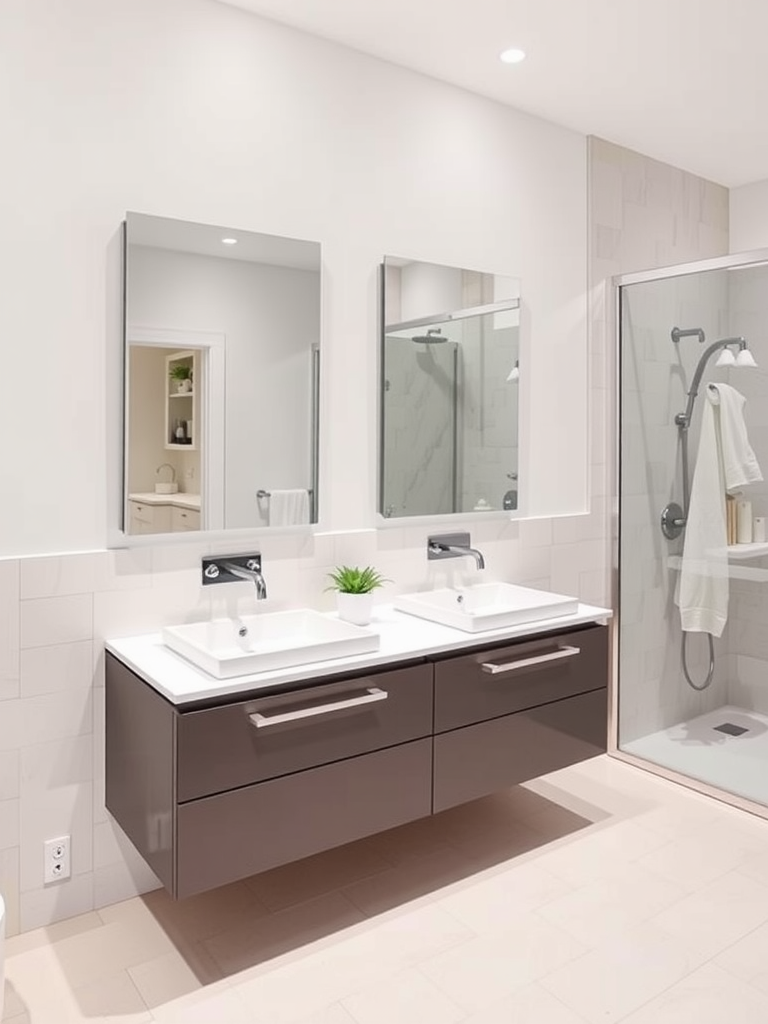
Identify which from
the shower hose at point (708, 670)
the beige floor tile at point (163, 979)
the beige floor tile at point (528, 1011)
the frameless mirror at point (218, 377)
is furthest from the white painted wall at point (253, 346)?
the shower hose at point (708, 670)

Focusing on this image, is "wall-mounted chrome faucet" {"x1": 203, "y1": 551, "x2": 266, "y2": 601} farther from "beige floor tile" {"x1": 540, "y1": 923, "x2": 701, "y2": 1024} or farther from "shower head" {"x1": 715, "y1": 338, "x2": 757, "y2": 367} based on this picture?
"shower head" {"x1": 715, "y1": 338, "x2": 757, "y2": 367}

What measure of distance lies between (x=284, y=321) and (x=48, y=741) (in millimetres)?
1380

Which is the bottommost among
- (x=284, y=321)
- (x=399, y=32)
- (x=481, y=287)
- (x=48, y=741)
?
(x=48, y=741)

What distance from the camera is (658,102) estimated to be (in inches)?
123

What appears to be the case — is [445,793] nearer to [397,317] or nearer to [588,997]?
[588,997]

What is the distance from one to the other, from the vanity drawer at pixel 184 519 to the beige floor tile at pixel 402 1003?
130cm

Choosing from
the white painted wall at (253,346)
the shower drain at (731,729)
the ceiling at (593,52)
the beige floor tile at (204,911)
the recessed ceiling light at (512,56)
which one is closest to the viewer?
the beige floor tile at (204,911)

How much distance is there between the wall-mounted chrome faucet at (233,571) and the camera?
247 centimetres

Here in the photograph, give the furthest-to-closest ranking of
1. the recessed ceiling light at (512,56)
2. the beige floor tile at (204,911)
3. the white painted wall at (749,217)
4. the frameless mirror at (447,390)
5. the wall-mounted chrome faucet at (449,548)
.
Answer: the white painted wall at (749,217) → the wall-mounted chrome faucet at (449,548) → the frameless mirror at (447,390) → the recessed ceiling light at (512,56) → the beige floor tile at (204,911)

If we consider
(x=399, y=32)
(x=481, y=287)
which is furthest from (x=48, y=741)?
(x=399, y=32)

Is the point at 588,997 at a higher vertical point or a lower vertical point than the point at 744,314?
lower

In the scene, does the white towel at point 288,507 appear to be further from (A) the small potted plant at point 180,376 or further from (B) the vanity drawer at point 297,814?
(B) the vanity drawer at point 297,814

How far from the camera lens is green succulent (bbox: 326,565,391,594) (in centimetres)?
261

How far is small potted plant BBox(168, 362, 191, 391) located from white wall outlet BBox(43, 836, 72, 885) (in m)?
1.29
